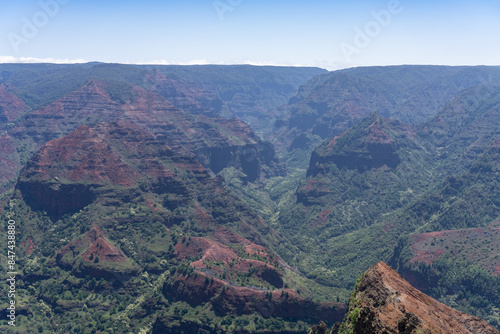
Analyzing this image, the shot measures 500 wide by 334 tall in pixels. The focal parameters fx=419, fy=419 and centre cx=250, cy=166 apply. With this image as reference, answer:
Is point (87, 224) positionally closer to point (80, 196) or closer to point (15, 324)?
point (80, 196)

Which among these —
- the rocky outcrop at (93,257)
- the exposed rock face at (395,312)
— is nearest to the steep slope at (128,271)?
the rocky outcrop at (93,257)

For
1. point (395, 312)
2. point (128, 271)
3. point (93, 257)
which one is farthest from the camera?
point (128, 271)

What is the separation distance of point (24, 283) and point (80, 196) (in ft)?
151

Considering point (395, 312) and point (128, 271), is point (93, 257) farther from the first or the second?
point (395, 312)

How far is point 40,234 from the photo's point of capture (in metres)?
184

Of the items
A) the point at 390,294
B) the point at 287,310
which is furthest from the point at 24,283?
the point at 390,294

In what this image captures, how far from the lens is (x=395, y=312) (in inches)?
2019

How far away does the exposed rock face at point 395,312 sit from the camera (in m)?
47.7

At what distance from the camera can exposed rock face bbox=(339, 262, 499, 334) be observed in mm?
47656

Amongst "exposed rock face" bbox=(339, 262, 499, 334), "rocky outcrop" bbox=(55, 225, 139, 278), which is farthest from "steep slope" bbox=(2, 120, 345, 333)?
"exposed rock face" bbox=(339, 262, 499, 334)

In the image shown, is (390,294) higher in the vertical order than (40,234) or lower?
higher

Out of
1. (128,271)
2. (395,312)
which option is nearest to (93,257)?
(128,271)

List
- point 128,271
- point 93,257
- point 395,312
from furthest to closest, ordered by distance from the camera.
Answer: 1. point 128,271
2. point 93,257
3. point 395,312

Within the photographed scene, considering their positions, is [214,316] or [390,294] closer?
[390,294]
